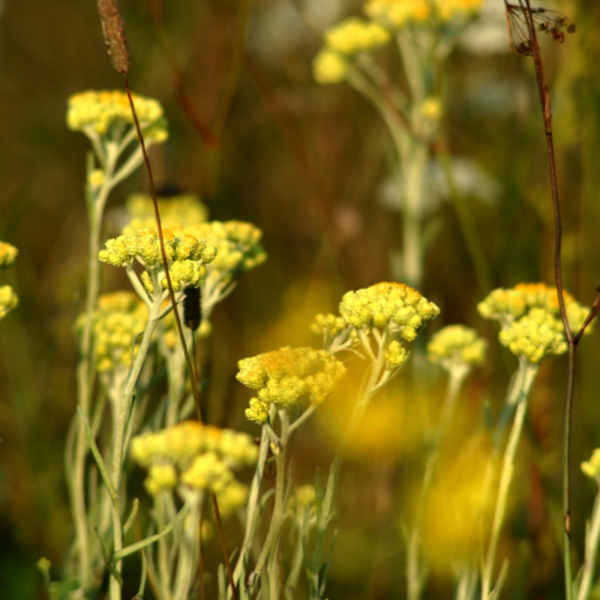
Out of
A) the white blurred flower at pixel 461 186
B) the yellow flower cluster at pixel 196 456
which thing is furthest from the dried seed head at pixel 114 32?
the white blurred flower at pixel 461 186

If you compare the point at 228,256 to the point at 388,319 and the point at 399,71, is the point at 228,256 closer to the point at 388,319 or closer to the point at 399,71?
the point at 388,319

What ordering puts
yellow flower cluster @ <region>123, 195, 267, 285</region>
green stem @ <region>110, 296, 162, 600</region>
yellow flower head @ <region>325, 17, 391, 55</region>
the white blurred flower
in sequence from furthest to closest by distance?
the white blurred flower < yellow flower head @ <region>325, 17, 391, 55</region> < yellow flower cluster @ <region>123, 195, 267, 285</region> < green stem @ <region>110, 296, 162, 600</region>

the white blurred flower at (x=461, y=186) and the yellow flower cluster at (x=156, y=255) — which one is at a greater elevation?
the white blurred flower at (x=461, y=186)

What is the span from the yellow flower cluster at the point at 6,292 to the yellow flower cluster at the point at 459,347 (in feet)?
2.60

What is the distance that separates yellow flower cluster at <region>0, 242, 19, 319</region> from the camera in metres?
0.95

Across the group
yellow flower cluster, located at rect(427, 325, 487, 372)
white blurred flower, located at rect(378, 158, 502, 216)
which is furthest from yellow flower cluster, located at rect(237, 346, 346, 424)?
white blurred flower, located at rect(378, 158, 502, 216)

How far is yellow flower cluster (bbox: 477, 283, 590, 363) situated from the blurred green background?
0.27m

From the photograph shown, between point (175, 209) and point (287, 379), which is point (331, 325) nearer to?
point (287, 379)

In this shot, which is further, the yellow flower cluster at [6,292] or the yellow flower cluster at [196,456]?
the yellow flower cluster at [6,292]

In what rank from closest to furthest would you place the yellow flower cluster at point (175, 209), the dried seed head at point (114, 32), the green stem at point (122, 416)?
the green stem at point (122, 416) → the dried seed head at point (114, 32) → the yellow flower cluster at point (175, 209)

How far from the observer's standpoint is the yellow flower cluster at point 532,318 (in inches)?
41.6

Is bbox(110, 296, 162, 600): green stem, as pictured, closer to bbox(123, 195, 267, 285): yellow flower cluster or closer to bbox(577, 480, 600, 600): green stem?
bbox(123, 195, 267, 285): yellow flower cluster

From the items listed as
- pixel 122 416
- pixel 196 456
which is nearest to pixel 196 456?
pixel 196 456

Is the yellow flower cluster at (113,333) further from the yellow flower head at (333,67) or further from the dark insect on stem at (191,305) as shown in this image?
the yellow flower head at (333,67)
